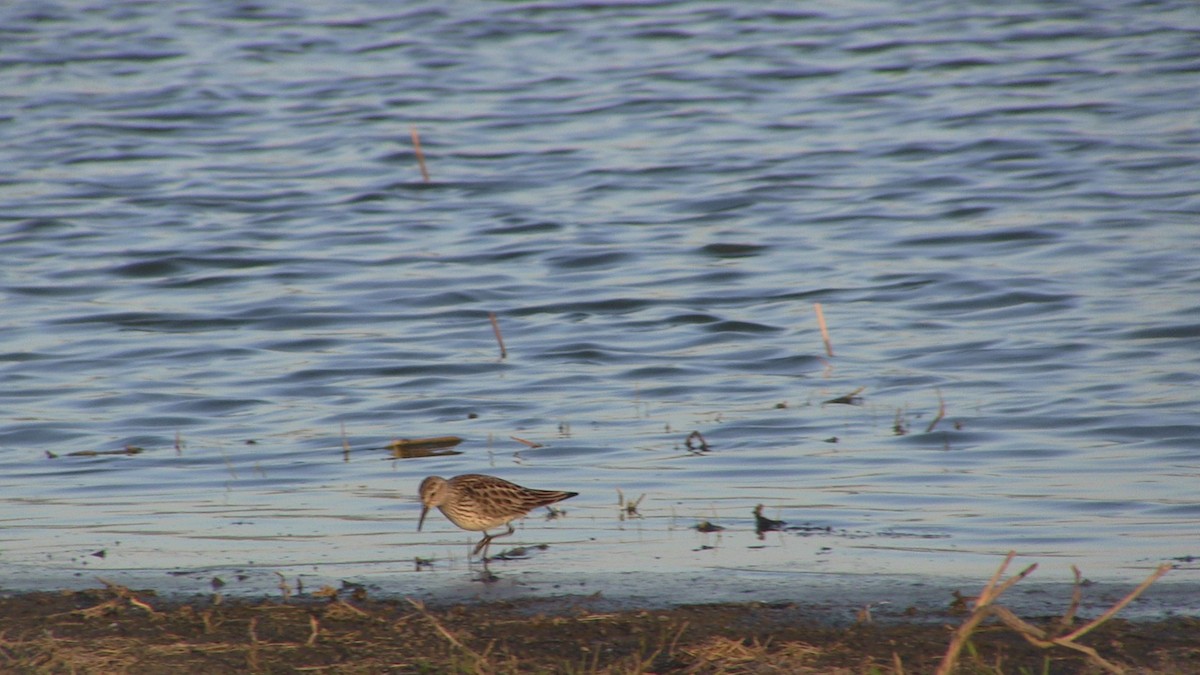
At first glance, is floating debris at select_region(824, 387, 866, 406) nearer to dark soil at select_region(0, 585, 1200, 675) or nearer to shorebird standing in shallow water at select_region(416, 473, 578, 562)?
shorebird standing in shallow water at select_region(416, 473, 578, 562)

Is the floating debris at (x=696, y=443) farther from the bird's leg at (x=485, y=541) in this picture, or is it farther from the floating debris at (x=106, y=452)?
the floating debris at (x=106, y=452)

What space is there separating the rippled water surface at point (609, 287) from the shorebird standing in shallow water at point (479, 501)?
0.90ft

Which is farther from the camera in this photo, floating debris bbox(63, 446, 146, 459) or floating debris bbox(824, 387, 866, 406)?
floating debris bbox(824, 387, 866, 406)

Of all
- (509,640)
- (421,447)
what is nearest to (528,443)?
(421,447)

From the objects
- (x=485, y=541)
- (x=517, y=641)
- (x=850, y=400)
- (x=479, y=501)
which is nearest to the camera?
(x=517, y=641)

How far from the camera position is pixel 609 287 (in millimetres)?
16375

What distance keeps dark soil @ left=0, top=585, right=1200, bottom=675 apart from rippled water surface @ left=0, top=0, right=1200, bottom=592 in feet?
2.44

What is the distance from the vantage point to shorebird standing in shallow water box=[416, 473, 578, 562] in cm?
804

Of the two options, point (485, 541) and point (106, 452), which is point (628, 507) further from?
point (106, 452)

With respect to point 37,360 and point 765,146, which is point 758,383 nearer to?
point 37,360

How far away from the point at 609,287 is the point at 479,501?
8449mm

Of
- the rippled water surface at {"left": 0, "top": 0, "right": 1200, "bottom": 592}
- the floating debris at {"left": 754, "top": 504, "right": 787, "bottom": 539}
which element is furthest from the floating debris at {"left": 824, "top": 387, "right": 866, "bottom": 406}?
the floating debris at {"left": 754, "top": 504, "right": 787, "bottom": 539}

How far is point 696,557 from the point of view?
25.5ft

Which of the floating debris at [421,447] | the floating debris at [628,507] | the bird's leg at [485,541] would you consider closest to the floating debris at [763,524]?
the floating debris at [628,507]
